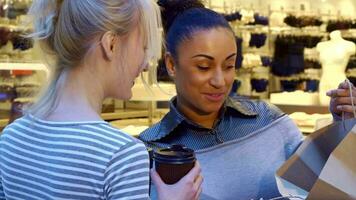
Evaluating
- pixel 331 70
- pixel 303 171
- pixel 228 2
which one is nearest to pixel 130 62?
pixel 303 171

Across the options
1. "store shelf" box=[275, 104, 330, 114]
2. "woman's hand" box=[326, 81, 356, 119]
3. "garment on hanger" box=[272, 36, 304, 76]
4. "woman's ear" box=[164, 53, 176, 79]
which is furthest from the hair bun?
"garment on hanger" box=[272, 36, 304, 76]

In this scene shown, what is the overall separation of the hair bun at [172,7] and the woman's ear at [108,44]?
657mm

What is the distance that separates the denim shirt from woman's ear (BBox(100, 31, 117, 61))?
0.48 m

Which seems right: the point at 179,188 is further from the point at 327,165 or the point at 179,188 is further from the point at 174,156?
the point at 327,165

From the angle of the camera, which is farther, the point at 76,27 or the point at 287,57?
the point at 287,57

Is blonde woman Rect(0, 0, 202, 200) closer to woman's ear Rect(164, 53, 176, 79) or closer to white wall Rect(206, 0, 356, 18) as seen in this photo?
woman's ear Rect(164, 53, 176, 79)

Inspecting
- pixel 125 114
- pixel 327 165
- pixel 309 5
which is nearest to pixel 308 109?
pixel 125 114

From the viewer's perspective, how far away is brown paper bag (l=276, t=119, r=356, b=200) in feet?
2.90

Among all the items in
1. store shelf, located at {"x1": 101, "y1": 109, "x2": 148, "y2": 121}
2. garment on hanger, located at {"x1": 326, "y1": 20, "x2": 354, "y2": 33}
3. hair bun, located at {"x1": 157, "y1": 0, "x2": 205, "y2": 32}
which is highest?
hair bun, located at {"x1": 157, "y1": 0, "x2": 205, "y2": 32}

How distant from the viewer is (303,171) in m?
1.01

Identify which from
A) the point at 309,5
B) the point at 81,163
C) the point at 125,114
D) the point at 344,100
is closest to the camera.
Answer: the point at 81,163

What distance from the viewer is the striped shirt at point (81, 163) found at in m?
0.80

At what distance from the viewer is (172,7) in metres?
1.51

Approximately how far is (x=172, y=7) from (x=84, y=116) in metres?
0.74
